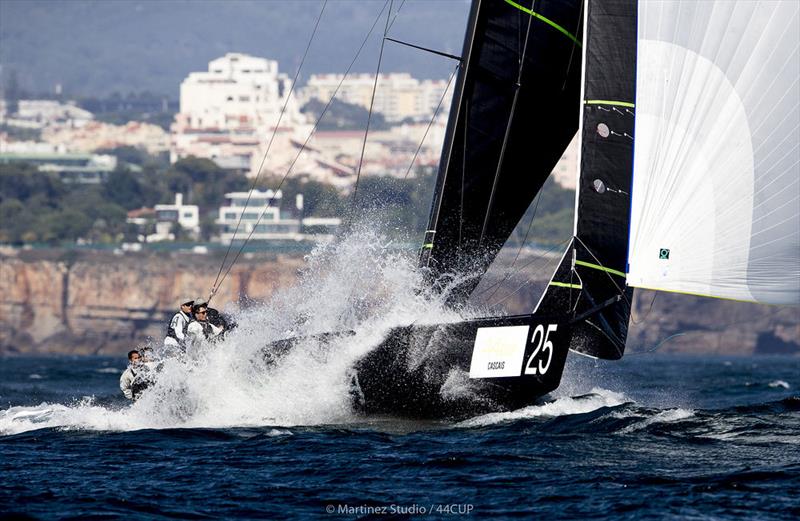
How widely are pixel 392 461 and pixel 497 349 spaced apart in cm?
180

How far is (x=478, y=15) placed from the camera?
12.7m

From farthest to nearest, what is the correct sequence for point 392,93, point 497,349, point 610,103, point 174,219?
point 392,93
point 174,219
point 610,103
point 497,349

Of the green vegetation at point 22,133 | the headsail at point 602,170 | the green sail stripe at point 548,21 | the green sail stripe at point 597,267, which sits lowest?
the green sail stripe at point 597,267

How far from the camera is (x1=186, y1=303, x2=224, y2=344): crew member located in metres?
12.9

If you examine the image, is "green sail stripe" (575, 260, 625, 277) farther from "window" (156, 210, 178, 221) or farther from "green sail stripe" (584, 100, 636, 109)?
"window" (156, 210, 178, 221)

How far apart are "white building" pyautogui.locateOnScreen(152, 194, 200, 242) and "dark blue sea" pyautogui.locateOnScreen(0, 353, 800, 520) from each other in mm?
65171

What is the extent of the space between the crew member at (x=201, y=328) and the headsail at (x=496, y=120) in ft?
6.88

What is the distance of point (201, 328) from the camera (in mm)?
13016

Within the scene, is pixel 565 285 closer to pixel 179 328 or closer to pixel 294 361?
pixel 294 361

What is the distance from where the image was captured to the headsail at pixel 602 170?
12.4 meters

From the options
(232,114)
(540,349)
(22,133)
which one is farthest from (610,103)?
(22,133)

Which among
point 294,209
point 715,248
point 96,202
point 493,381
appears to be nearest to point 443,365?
point 493,381

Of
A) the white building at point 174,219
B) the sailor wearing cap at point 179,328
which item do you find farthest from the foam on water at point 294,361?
the white building at point 174,219

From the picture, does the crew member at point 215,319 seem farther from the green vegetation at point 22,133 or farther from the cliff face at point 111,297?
the green vegetation at point 22,133
